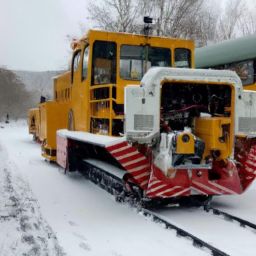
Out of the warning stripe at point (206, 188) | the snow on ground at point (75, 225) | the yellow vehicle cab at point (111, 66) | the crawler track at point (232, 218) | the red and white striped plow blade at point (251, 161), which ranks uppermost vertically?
the yellow vehicle cab at point (111, 66)

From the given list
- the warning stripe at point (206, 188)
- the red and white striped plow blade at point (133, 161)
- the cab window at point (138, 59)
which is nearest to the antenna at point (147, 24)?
the cab window at point (138, 59)

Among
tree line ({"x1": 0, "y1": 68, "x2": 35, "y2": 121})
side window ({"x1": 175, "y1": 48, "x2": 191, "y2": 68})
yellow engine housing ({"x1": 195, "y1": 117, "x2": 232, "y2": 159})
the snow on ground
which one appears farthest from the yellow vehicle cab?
tree line ({"x1": 0, "y1": 68, "x2": 35, "y2": 121})

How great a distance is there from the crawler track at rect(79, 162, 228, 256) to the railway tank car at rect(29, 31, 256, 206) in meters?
0.04

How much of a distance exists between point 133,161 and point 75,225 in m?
1.22

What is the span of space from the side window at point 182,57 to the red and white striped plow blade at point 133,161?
2.92 meters

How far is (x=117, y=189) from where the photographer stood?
7.68 meters

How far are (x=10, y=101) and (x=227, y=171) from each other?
66710 millimetres

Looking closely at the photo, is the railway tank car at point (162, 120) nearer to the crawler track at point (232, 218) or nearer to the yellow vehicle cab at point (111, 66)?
the yellow vehicle cab at point (111, 66)

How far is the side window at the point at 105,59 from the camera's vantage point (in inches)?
324

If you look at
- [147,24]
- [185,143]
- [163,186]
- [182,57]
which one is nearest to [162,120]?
[185,143]

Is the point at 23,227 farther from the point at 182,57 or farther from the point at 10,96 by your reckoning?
the point at 10,96

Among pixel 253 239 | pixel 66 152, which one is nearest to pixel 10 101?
pixel 66 152

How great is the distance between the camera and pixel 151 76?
21.0ft

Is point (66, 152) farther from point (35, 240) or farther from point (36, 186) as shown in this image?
point (35, 240)
